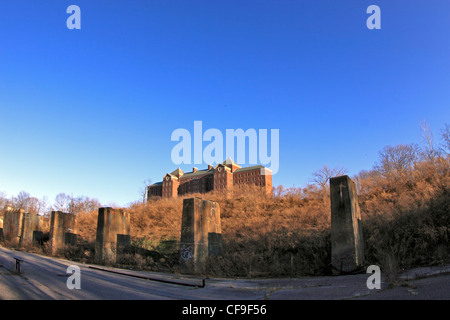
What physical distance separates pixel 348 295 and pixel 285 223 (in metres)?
11.2

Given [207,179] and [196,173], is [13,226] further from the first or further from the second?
[196,173]

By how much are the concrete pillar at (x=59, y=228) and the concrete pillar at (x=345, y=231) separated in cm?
1754

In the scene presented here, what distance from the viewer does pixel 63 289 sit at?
26.3 ft

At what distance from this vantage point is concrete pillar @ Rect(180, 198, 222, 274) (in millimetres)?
12983

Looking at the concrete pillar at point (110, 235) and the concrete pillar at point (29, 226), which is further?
the concrete pillar at point (29, 226)

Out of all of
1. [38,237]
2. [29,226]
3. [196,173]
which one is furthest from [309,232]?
[196,173]

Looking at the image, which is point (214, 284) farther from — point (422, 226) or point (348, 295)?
point (422, 226)

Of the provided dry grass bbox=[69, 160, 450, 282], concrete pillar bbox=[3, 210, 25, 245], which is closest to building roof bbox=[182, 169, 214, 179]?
concrete pillar bbox=[3, 210, 25, 245]

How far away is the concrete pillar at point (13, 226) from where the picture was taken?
25.9m

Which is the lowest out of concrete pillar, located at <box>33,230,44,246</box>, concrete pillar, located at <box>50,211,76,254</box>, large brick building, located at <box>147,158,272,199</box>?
concrete pillar, located at <box>33,230,44,246</box>

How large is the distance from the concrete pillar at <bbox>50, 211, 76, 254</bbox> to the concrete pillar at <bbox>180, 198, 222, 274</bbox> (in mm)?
11475

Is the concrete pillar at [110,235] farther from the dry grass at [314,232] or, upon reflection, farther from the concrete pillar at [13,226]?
the concrete pillar at [13,226]

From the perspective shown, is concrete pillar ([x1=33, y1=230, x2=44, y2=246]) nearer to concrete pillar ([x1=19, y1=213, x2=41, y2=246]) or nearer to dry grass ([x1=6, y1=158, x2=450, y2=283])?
concrete pillar ([x1=19, y1=213, x2=41, y2=246])

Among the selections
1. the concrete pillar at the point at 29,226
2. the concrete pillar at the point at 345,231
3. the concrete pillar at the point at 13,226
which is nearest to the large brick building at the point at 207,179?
the concrete pillar at the point at 13,226
